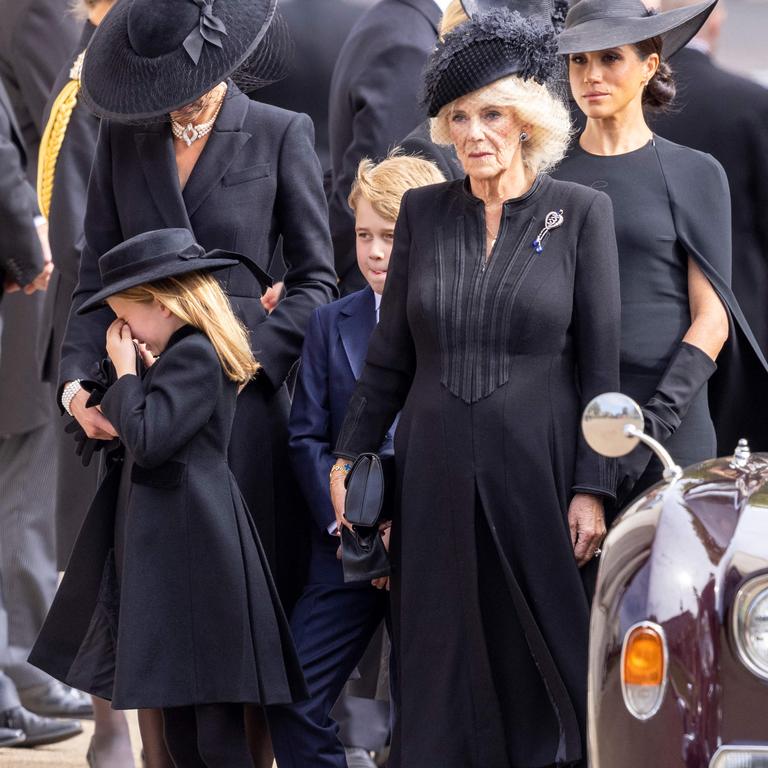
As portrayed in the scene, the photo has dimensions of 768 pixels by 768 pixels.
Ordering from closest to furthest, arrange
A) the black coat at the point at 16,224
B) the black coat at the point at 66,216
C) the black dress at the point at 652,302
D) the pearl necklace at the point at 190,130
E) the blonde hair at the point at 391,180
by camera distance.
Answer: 1. the black dress at the point at 652,302
2. the pearl necklace at the point at 190,130
3. the blonde hair at the point at 391,180
4. the black coat at the point at 66,216
5. the black coat at the point at 16,224

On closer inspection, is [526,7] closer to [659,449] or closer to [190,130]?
[190,130]

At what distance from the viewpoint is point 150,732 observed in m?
4.44

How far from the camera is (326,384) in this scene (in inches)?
181

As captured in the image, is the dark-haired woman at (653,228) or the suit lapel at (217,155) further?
the suit lapel at (217,155)

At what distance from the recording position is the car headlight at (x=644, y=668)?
3.15m

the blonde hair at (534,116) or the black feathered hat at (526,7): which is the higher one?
the black feathered hat at (526,7)

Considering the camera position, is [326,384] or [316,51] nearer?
[326,384]

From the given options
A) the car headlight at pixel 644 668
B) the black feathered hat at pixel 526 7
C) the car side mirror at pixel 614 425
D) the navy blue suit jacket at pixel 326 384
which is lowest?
the car headlight at pixel 644 668

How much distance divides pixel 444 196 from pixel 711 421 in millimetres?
918

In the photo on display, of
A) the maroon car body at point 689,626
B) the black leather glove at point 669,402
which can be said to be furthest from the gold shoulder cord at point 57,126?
the maroon car body at point 689,626

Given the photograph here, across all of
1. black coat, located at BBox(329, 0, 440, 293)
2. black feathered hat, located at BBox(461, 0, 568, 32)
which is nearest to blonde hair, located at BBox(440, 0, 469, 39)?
black feathered hat, located at BBox(461, 0, 568, 32)

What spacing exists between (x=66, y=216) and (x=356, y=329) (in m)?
1.38

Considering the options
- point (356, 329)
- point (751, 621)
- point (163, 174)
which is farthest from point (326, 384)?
point (751, 621)

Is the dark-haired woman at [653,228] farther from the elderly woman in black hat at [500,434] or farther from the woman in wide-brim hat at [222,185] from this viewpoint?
the woman in wide-brim hat at [222,185]
